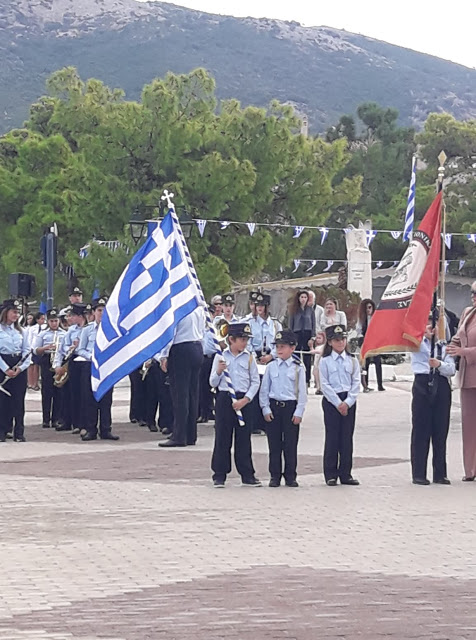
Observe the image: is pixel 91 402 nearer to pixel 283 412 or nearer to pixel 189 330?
pixel 189 330

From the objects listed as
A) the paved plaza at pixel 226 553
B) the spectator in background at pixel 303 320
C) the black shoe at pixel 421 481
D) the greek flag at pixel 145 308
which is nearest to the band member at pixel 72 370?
the greek flag at pixel 145 308

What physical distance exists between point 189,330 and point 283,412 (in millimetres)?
3340

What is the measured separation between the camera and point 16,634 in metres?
7.02

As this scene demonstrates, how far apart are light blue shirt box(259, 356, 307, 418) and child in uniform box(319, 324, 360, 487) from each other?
0.23 meters

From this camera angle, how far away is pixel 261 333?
18375 millimetres

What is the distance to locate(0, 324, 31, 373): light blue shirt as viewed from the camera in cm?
1722

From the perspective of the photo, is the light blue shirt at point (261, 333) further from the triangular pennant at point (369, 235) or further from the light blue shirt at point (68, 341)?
the triangular pennant at point (369, 235)

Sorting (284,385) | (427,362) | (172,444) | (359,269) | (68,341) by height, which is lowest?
(172,444)

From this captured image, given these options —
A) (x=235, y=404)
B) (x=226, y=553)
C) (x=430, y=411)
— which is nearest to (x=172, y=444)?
(x=235, y=404)

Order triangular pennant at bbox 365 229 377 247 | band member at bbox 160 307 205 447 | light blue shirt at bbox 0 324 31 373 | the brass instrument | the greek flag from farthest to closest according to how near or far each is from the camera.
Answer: triangular pennant at bbox 365 229 377 247, the brass instrument, light blue shirt at bbox 0 324 31 373, band member at bbox 160 307 205 447, the greek flag

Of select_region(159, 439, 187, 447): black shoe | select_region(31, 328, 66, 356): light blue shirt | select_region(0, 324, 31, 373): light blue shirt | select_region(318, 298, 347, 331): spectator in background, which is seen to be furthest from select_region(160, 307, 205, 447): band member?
select_region(318, 298, 347, 331): spectator in background

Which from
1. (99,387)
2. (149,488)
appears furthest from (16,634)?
(99,387)

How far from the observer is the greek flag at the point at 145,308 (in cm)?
1488

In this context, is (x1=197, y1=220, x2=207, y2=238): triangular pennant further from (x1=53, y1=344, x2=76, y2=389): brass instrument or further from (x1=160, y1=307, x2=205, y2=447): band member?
(x1=160, y1=307, x2=205, y2=447): band member
